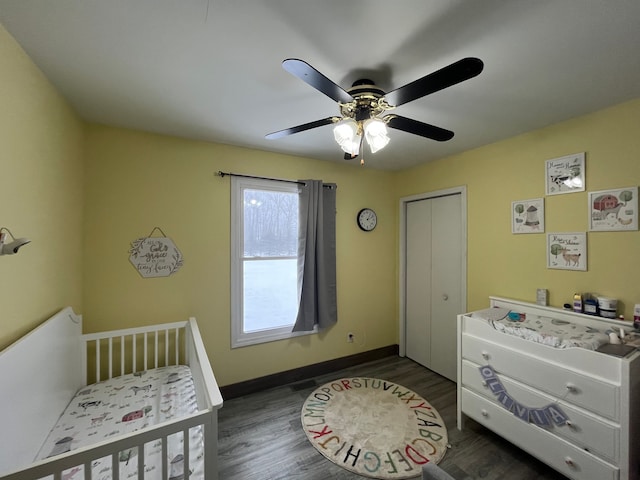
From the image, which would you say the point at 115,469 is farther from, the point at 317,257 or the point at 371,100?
the point at 317,257

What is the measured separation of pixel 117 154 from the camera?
206 cm

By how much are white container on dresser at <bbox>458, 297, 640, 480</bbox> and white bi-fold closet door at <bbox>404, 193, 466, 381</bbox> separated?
79 centimetres

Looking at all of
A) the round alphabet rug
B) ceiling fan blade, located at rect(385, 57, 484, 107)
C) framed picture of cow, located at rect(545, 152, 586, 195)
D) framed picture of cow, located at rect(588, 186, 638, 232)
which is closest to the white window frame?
the round alphabet rug

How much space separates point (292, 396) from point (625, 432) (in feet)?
7.33

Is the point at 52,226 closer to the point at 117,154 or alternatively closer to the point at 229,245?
the point at 117,154

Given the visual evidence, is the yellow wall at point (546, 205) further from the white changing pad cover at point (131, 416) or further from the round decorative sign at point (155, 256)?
the round decorative sign at point (155, 256)

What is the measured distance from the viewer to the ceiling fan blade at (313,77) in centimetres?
89

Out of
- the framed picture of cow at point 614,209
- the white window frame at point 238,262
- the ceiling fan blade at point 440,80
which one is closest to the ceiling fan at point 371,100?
the ceiling fan blade at point 440,80

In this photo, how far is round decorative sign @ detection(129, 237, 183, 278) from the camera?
2.12 m

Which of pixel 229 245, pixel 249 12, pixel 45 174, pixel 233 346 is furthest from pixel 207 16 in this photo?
pixel 233 346

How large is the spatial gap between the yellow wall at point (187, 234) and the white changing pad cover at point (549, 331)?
1.54m

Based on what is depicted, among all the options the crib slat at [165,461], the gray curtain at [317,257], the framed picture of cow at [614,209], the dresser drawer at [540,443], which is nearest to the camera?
the crib slat at [165,461]

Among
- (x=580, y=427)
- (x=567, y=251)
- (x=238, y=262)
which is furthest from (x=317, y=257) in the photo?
(x=580, y=427)

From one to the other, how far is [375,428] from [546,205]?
2.25 metres
